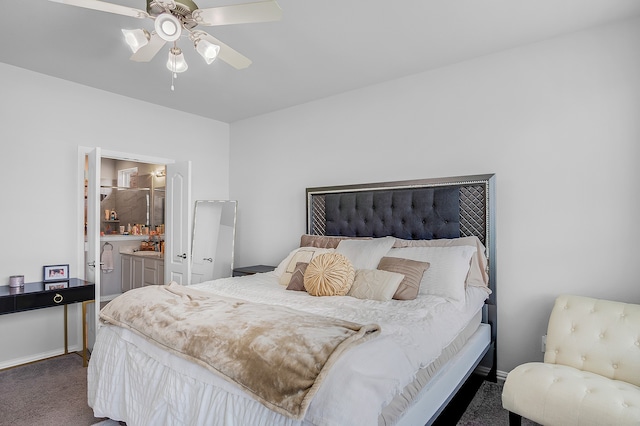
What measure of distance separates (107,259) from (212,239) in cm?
258

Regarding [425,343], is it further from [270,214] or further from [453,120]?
[270,214]

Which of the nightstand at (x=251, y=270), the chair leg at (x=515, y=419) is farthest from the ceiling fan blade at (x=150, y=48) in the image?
the chair leg at (x=515, y=419)

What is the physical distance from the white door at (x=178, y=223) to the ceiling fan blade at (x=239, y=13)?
2.46 m

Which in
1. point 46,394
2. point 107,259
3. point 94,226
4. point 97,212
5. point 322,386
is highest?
point 97,212

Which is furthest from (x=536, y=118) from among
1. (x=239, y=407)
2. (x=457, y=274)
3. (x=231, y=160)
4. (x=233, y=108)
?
(x=231, y=160)

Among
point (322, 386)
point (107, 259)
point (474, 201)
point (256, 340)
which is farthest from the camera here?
point (107, 259)

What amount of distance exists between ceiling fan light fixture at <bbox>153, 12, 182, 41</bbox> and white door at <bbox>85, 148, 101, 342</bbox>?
210 centimetres

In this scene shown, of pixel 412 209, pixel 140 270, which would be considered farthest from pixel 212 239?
pixel 412 209

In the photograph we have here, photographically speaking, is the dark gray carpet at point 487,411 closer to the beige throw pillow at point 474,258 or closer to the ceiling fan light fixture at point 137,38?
the beige throw pillow at point 474,258

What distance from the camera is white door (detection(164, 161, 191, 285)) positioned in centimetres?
413

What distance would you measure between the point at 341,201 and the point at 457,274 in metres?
1.54

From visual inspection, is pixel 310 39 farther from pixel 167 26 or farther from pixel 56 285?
pixel 56 285

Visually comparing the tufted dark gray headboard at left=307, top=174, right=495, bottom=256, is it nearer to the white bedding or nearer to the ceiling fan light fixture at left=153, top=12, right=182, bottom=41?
the white bedding

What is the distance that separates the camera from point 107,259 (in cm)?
606
